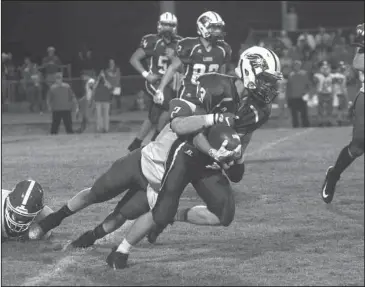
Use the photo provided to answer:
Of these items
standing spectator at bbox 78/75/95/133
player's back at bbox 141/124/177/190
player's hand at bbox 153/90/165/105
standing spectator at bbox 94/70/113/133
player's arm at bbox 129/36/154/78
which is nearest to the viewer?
player's back at bbox 141/124/177/190

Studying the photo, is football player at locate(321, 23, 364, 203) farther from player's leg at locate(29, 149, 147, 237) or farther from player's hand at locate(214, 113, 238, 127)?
player's leg at locate(29, 149, 147, 237)

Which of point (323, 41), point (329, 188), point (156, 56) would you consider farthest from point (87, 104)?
point (329, 188)

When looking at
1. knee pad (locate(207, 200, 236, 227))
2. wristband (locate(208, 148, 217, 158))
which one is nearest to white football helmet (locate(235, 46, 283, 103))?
wristband (locate(208, 148, 217, 158))

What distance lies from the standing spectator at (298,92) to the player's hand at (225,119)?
50.6 feet

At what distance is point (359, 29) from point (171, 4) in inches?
572

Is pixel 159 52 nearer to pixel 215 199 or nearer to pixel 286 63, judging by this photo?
pixel 215 199

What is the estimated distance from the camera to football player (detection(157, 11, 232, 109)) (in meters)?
10.9

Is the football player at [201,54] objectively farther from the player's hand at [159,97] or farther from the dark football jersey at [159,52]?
the dark football jersey at [159,52]

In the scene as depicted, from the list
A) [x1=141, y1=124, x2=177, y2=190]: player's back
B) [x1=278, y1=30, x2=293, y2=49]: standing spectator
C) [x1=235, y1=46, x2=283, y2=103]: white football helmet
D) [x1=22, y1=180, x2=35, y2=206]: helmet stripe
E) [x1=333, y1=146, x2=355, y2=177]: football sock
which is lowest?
[x1=278, y1=30, x2=293, y2=49]: standing spectator

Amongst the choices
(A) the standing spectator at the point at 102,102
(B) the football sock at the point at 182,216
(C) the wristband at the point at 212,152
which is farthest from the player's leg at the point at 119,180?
(A) the standing spectator at the point at 102,102

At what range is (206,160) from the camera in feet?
20.3

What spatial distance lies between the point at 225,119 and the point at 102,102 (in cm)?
1457

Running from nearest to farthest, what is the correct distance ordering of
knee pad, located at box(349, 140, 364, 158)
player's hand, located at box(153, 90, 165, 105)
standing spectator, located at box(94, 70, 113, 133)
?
knee pad, located at box(349, 140, 364, 158) → player's hand, located at box(153, 90, 165, 105) → standing spectator, located at box(94, 70, 113, 133)

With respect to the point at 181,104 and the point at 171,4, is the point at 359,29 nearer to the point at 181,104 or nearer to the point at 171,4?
the point at 181,104
